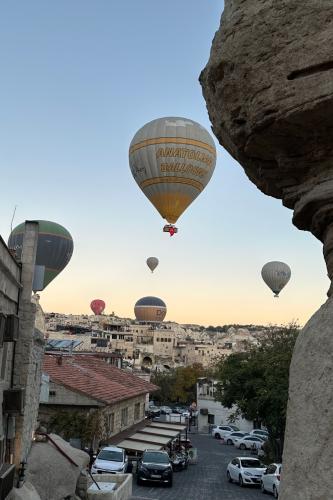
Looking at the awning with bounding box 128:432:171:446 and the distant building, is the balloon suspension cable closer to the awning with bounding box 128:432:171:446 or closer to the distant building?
the awning with bounding box 128:432:171:446

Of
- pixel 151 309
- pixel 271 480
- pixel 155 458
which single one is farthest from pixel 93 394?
pixel 151 309

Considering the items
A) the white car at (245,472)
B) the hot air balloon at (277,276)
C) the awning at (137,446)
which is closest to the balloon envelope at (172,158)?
the awning at (137,446)

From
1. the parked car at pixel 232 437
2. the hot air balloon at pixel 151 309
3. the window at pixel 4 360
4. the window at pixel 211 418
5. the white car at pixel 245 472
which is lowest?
the window at pixel 211 418

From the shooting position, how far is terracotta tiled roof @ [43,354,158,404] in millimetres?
23109

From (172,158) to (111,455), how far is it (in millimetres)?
14263

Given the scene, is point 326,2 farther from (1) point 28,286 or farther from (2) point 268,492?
(2) point 268,492

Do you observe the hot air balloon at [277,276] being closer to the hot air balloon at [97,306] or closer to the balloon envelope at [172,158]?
the balloon envelope at [172,158]

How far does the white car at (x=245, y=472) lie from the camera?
21.5 metres

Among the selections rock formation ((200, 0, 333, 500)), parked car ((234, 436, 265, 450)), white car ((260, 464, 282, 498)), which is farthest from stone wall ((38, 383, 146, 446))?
rock formation ((200, 0, 333, 500))

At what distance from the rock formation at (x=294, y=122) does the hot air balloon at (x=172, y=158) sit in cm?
2172

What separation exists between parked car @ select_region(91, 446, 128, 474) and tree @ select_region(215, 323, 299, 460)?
7.86m

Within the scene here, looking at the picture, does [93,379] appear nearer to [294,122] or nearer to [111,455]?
[111,455]

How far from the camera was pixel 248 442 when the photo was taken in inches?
1491

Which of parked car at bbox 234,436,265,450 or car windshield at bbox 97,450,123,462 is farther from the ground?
car windshield at bbox 97,450,123,462
